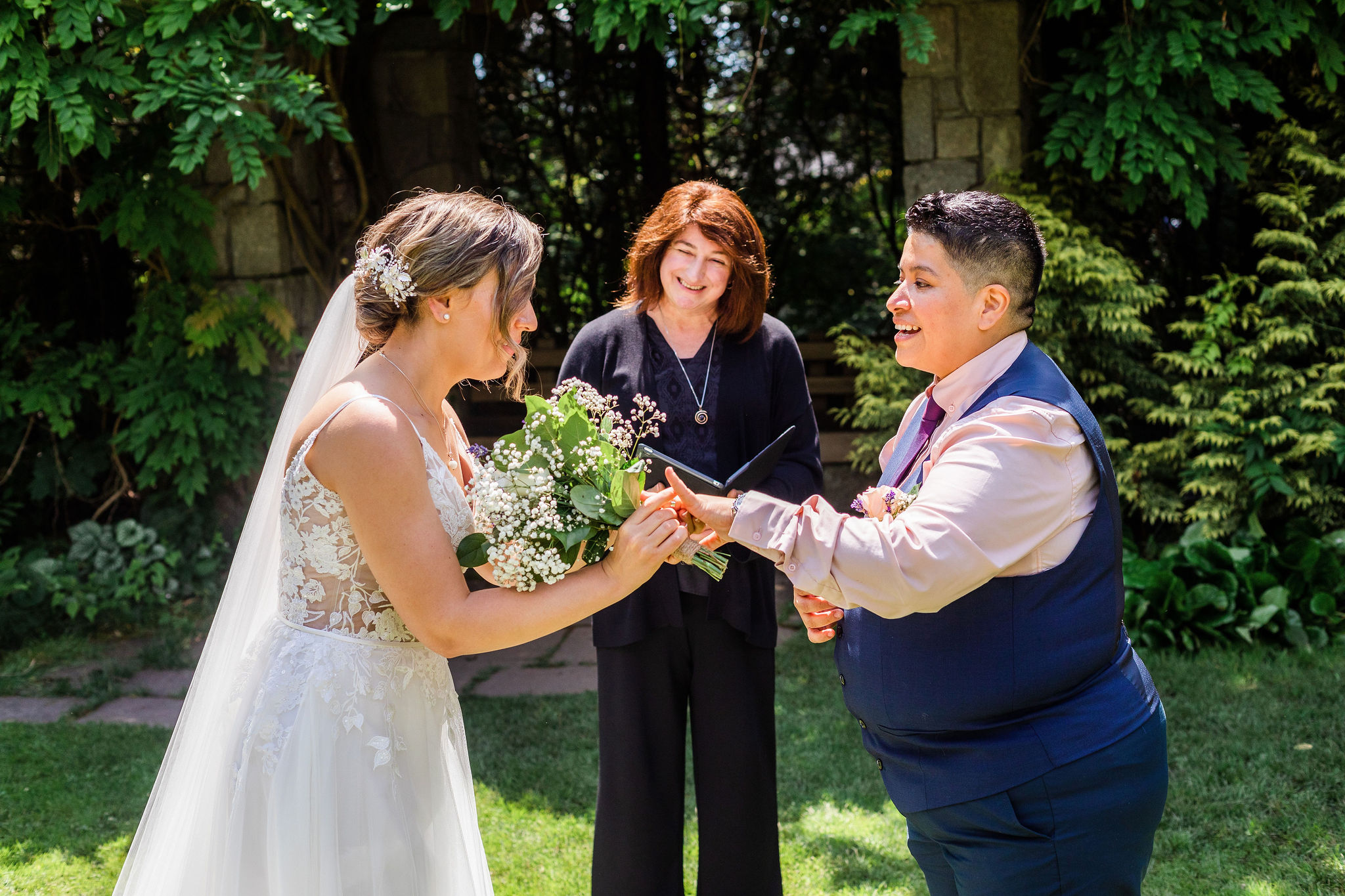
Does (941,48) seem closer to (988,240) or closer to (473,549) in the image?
(988,240)

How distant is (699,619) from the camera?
290cm

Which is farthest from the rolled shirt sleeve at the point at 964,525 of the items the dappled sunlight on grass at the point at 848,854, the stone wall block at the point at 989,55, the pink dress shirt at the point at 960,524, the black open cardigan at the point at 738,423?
the stone wall block at the point at 989,55

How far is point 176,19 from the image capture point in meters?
4.68

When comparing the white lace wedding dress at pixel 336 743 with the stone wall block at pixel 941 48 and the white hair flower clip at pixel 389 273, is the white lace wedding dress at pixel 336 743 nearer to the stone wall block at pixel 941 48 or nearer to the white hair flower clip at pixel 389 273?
the white hair flower clip at pixel 389 273

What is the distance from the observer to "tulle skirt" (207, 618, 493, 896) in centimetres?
201

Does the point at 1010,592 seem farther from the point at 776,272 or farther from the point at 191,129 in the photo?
the point at 776,272

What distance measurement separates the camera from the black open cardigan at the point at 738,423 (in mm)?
2867

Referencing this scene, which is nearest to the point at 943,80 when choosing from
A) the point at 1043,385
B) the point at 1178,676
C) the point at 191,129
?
the point at 1178,676

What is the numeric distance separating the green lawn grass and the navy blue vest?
1.53 meters

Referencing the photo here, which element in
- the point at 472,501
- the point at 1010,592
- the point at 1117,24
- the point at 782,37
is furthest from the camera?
the point at 782,37

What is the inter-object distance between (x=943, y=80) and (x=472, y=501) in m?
4.51

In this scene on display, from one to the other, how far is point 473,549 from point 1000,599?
3.27 feet

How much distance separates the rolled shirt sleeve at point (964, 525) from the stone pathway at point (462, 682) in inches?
128

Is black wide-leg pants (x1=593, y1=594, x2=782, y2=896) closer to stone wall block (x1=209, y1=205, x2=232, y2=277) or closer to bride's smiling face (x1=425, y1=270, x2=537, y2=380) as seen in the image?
bride's smiling face (x1=425, y1=270, x2=537, y2=380)
